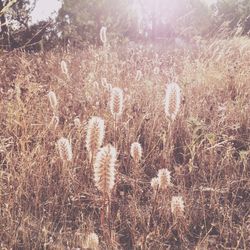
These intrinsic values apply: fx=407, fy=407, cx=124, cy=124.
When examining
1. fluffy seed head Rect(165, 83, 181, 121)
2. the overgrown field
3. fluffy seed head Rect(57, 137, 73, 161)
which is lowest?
the overgrown field

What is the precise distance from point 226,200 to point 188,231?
0.31 m

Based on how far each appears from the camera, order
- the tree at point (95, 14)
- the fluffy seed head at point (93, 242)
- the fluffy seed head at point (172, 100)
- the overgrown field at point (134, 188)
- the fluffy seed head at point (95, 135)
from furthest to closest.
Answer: the tree at point (95, 14), the fluffy seed head at point (172, 100), the overgrown field at point (134, 188), the fluffy seed head at point (95, 135), the fluffy seed head at point (93, 242)

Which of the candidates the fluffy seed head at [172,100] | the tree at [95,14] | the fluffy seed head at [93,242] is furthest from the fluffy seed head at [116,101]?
the tree at [95,14]

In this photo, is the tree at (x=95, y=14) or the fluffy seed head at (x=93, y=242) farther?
the tree at (x=95, y=14)

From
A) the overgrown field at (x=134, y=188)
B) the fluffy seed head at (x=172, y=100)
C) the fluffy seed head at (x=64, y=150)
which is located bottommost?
the overgrown field at (x=134, y=188)

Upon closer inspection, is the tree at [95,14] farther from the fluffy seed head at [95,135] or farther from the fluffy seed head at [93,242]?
the fluffy seed head at [93,242]

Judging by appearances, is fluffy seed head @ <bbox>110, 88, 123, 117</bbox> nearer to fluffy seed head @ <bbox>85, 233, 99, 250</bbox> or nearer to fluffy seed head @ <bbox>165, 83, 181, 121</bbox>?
fluffy seed head @ <bbox>165, 83, 181, 121</bbox>

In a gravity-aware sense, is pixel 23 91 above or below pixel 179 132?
above

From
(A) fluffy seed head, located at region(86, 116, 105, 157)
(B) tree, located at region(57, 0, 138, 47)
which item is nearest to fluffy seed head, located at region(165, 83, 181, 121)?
(A) fluffy seed head, located at region(86, 116, 105, 157)

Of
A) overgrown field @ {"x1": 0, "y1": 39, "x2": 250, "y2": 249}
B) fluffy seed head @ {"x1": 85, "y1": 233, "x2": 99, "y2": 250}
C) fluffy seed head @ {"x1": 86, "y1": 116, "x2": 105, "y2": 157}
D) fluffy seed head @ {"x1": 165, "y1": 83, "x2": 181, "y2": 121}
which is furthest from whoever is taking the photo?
fluffy seed head @ {"x1": 165, "y1": 83, "x2": 181, "y2": 121}

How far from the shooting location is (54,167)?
8.97ft

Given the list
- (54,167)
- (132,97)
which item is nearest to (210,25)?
(132,97)

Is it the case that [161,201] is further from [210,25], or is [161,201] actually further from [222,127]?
[210,25]

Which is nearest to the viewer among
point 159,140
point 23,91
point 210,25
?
point 159,140
